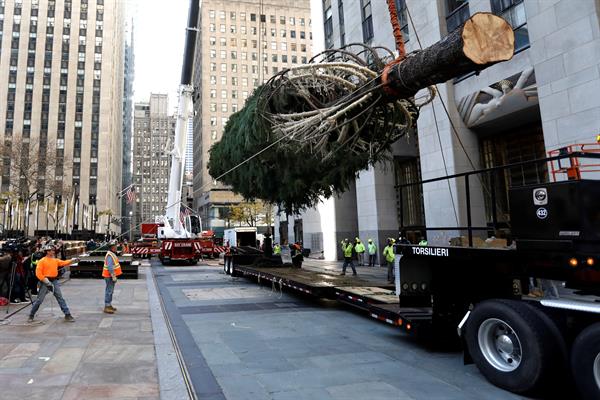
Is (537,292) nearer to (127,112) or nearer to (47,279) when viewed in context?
(47,279)

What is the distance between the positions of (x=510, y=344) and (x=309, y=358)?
113 inches

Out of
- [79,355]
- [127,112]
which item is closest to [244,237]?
[79,355]

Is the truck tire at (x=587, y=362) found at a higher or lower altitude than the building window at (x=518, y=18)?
lower

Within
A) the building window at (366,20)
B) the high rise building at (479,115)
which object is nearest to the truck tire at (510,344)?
the high rise building at (479,115)

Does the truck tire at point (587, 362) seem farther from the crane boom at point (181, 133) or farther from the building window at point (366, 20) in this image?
the crane boom at point (181, 133)

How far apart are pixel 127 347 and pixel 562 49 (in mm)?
14022

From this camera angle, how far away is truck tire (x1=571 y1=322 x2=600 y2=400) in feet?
13.5

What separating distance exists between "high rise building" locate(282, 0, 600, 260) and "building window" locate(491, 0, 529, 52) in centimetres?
4

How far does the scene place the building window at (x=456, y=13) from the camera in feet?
59.1

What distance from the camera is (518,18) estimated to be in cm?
1538

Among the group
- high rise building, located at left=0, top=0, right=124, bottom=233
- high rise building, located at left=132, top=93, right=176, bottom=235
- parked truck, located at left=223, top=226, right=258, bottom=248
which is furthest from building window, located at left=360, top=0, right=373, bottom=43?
high rise building, located at left=132, top=93, right=176, bottom=235

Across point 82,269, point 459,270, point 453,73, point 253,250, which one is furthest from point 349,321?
point 82,269

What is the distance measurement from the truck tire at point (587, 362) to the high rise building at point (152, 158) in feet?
526

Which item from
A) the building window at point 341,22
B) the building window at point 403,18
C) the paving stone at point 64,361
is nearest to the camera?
the paving stone at point 64,361
